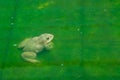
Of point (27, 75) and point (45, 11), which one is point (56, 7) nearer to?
point (45, 11)

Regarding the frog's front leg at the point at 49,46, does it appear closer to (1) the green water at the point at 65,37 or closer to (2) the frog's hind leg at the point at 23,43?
(1) the green water at the point at 65,37

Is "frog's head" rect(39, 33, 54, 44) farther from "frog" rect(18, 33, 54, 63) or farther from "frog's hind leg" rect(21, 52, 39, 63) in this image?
"frog's hind leg" rect(21, 52, 39, 63)

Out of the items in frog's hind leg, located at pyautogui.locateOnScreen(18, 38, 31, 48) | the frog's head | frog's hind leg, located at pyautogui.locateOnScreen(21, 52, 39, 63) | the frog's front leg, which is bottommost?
frog's hind leg, located at pyautogui.locateOnScreen(21, 52, 39, 63)

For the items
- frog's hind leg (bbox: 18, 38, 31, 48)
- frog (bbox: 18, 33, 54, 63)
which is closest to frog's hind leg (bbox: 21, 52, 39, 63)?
frog (bbox: 18, 33, 54, 63)

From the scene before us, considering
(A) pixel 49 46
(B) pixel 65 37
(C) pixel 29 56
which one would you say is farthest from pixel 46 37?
(C) pixel 29 56

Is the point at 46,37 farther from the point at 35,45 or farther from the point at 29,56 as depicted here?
the point at 29,56

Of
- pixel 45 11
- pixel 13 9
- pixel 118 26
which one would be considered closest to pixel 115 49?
pixel 118 26
